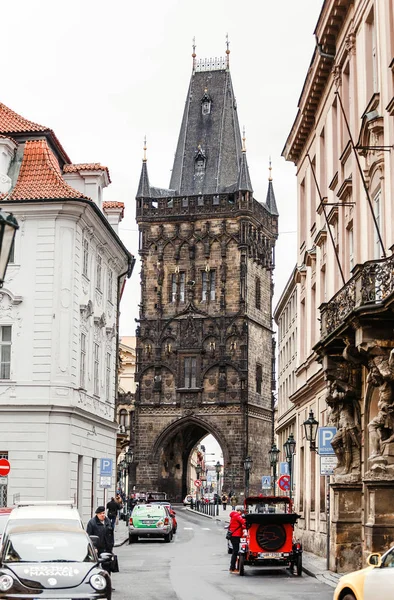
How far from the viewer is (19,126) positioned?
121 ft

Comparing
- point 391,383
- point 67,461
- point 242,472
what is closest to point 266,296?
point 242,472

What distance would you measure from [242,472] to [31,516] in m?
73.2

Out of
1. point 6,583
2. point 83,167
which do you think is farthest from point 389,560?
point 83,167

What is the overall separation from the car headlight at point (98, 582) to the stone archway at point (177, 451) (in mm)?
75454

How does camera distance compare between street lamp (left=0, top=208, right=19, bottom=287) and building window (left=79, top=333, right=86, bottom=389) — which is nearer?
street lamp (left=0, top=208, right=19, bottom=287)

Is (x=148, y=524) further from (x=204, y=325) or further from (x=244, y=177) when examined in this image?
(x=244, y=177)

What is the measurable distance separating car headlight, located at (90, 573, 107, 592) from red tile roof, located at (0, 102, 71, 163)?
25.2 m

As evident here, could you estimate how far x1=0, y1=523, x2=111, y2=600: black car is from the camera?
12844 millimetres

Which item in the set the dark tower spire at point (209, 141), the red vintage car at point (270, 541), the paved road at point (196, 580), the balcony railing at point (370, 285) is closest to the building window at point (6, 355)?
the paved road at point (196, 580)

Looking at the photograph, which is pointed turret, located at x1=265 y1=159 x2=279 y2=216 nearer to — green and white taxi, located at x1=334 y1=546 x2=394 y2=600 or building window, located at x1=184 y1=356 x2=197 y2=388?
building window, located at x1=184 y1=356 x2=197 y2=388

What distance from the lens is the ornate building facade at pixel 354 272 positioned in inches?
770

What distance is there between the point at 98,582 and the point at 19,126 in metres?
26.4

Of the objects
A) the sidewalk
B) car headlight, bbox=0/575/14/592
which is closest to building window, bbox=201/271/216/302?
the sidewalk

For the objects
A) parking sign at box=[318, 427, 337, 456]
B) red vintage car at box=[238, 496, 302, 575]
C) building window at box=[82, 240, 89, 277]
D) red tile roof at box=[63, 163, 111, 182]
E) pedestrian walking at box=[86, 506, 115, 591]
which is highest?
red tile roof at box=[63, 163, 111, 182]
